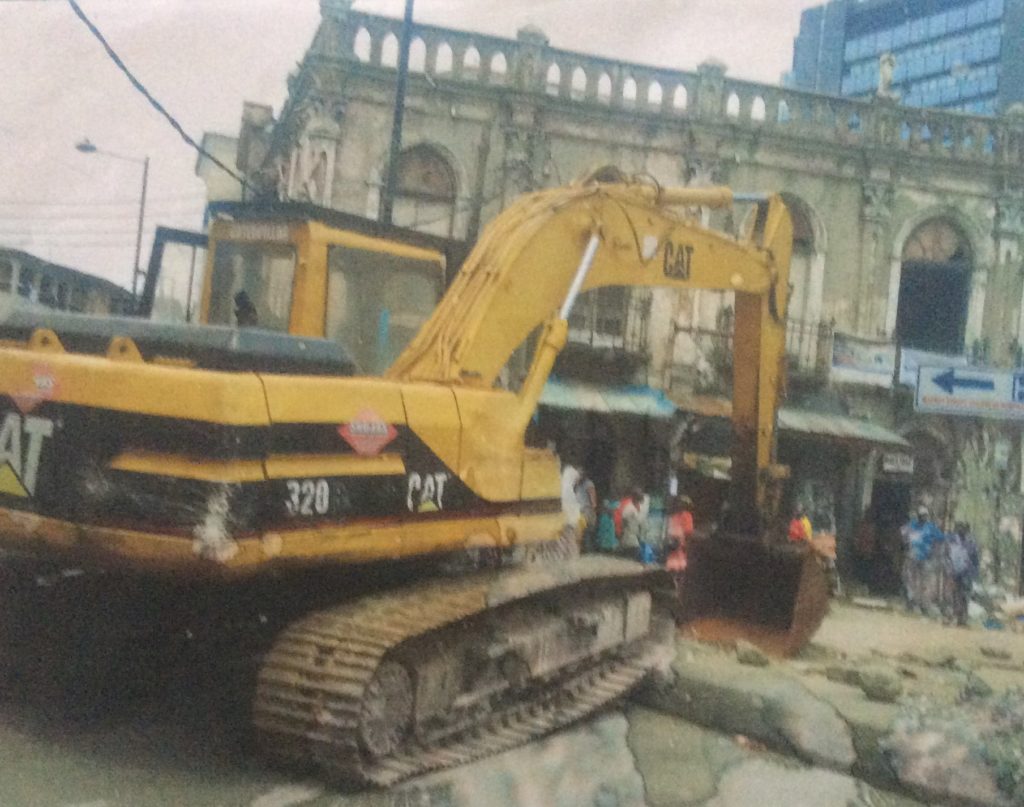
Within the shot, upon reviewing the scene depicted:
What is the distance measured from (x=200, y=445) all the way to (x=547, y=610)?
221 cm

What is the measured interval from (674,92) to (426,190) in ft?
11.7

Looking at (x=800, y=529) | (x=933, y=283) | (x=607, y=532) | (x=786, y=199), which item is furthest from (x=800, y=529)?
(x=933, y=283)

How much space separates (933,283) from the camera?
13859 millimetres

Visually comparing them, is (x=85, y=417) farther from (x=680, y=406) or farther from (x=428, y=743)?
(x=680, y=406)

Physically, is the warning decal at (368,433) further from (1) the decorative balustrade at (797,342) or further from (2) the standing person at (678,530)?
(1) the decorative balustrade at (797,342)

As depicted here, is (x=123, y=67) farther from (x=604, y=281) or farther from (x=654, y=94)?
(x=654, y=94)

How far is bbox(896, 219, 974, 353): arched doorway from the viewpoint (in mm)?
13562

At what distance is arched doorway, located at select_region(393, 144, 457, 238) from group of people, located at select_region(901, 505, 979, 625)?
6.65 m

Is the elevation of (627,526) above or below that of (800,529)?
below

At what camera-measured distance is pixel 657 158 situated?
12406 mm

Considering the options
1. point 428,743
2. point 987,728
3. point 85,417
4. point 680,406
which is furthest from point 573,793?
point 680,406

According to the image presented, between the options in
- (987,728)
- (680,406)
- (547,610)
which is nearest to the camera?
(987,728)

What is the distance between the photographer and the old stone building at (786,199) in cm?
1166

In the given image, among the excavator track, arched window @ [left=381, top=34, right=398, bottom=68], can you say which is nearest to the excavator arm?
the excavator track
